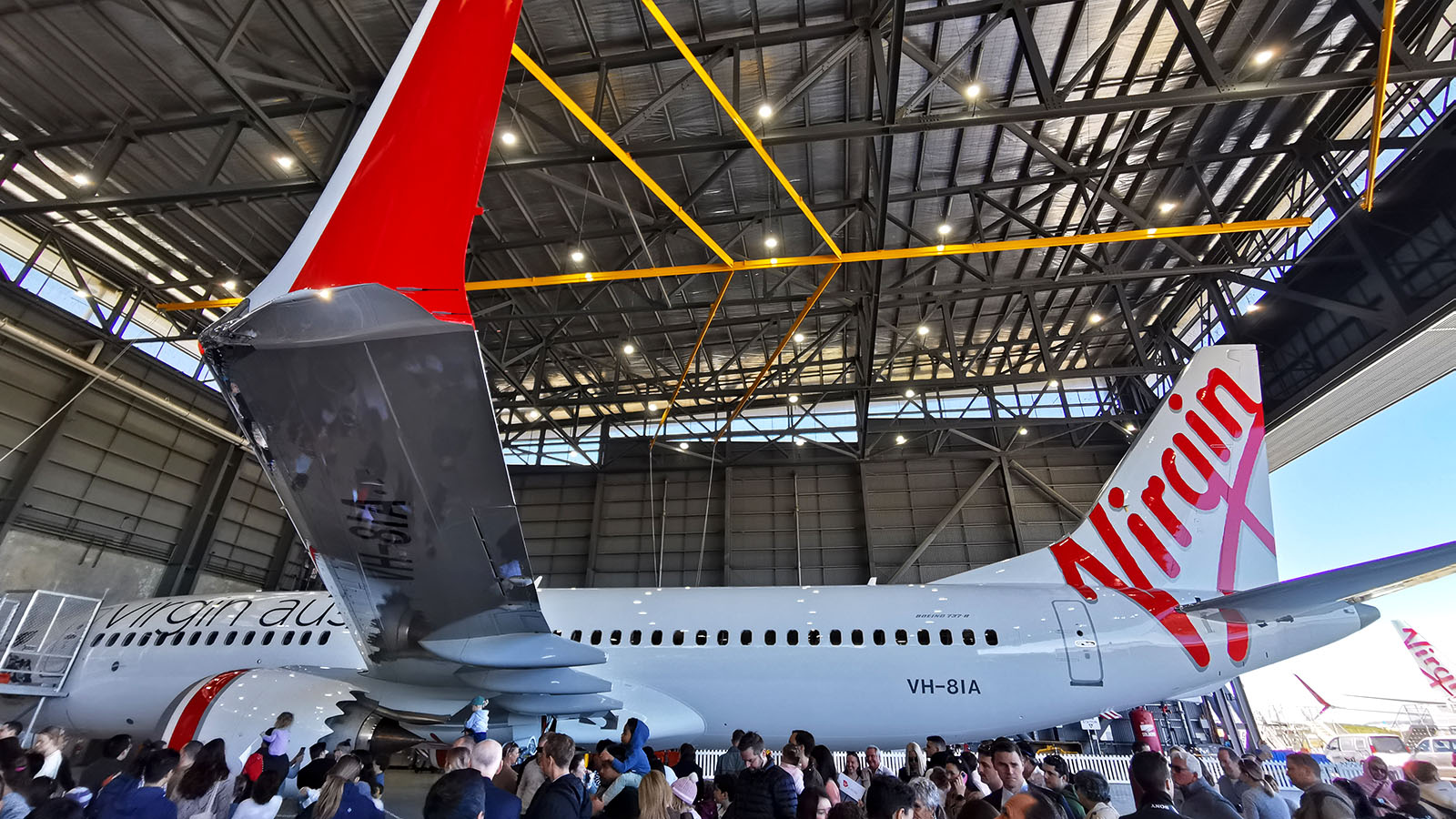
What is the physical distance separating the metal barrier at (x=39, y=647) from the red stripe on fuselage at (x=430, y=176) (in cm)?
1110

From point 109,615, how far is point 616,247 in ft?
36.2

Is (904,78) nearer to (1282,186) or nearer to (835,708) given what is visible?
(1282,186)

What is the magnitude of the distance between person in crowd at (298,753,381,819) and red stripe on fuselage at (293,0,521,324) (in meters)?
2.09

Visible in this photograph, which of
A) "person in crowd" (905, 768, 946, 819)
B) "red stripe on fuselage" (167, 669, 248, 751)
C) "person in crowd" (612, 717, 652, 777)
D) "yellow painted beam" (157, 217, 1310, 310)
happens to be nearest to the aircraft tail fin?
"yellow painted beam" (157, 217, 1310, 310)

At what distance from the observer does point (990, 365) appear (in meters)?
20.3

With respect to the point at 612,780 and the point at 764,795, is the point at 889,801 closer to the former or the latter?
the point at 764,795

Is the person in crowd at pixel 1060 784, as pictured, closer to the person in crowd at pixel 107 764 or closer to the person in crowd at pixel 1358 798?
the person in crowd at pixel 1358 798

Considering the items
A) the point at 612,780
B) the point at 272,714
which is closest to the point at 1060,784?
the point at 612,780

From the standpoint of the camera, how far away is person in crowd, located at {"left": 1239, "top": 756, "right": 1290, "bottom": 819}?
3846mm

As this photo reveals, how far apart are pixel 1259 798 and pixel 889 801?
10.3 feet

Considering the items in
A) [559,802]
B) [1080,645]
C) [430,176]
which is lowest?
[559,802]

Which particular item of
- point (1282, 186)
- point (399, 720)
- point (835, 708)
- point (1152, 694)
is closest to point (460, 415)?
point (399, 720)

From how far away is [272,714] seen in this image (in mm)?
5605

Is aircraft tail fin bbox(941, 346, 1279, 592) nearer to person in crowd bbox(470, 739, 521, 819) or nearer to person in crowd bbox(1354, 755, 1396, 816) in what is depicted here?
person in crowd bbox(1354, 755, 1396, 816)
